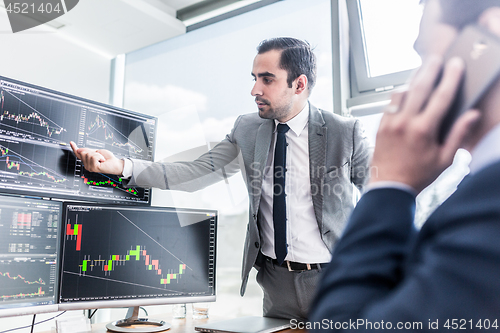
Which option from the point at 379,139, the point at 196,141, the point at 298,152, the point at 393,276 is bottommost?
the point at 393,276

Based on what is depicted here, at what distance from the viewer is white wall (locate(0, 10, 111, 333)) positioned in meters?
2.54

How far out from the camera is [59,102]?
5.24 feet

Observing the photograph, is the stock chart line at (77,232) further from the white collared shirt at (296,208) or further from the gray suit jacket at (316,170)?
the white collared shirt at (296,208)

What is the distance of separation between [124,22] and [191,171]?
150 centimetres

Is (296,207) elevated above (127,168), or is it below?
below

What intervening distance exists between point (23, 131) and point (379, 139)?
1.55 meters

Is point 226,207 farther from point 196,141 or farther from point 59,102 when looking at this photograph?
point 59,102

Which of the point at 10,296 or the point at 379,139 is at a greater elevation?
the point at 379,139

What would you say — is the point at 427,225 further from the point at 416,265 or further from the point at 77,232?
the point at 77,232

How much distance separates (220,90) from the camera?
2791 mm

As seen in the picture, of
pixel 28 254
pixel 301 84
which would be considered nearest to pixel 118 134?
pixel 28 254

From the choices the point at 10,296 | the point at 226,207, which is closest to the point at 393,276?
the point at 10,296

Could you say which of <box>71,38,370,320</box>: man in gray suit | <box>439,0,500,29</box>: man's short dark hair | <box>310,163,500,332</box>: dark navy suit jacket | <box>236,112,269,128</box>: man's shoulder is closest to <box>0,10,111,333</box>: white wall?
<box>71,38,370,320</box>: man in gray suit

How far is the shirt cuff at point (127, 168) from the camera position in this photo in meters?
1.68
